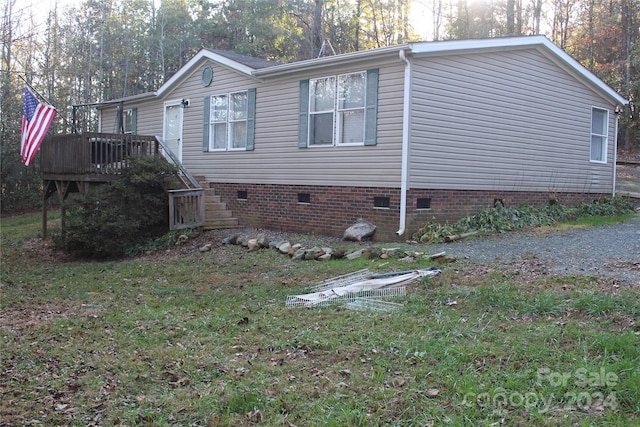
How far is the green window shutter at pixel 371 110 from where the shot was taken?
11242mm

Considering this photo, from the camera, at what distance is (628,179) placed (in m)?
18.6

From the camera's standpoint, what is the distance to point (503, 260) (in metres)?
8.16

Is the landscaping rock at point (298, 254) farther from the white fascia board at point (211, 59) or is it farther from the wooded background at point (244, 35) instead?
the wooded background at point (244, 35)

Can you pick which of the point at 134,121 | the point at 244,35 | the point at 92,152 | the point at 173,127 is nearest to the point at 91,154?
the point at 92,152

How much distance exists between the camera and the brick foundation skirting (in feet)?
36.5

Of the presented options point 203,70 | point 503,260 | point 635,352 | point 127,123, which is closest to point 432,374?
point 635,352

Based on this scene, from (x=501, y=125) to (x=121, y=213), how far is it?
865 cm

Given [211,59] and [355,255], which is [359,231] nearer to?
[355,255]

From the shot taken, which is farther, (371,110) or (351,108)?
(351,108)

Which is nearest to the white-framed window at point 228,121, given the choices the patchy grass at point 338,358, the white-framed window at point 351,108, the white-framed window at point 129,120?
the white-framed window at point 351,108

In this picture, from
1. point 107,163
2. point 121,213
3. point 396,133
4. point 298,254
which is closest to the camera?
point 298,254

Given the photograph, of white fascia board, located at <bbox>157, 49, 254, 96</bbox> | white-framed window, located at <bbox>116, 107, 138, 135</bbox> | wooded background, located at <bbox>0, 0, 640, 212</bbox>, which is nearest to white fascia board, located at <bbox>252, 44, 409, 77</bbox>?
white fascia board, located at <bbox>157, 49, 254, 96</bbox>

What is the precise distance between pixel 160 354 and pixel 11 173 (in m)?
23.1

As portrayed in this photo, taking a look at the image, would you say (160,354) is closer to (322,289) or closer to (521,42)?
(322,289)
